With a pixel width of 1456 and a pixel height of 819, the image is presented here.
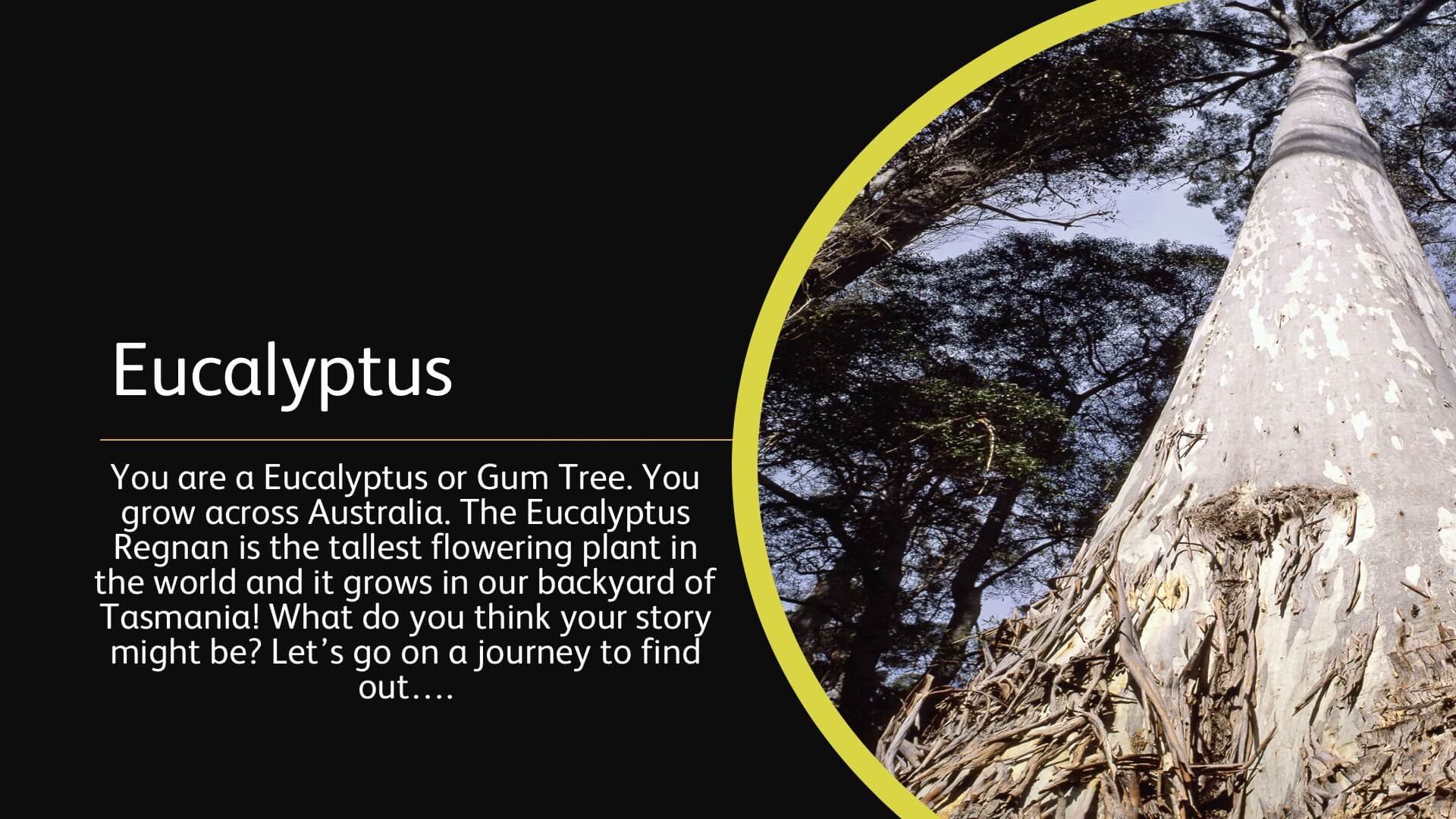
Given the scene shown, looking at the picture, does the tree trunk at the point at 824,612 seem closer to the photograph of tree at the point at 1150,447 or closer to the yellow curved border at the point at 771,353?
the photograph of tree at the point at 1150,447

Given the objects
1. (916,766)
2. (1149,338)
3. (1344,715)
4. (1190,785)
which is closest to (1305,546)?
(1344,715)

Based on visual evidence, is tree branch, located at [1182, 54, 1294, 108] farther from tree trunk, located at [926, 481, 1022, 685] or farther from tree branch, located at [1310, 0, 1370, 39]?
tree trunk, located at [926, 481, 1022, 685]

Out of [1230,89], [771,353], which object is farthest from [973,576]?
[771,353]

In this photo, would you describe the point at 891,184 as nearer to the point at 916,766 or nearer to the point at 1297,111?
the point at 1297,111

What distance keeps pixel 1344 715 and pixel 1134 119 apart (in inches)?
226

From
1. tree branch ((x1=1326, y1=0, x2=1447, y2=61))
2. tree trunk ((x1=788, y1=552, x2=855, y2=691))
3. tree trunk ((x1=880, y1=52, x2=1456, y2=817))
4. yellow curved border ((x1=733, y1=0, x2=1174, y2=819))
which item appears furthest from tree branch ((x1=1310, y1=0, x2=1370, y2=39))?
tree trunk ((x1=788, y1=552, x2=855, y2=691))

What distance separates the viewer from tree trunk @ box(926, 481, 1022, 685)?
22.3 feet

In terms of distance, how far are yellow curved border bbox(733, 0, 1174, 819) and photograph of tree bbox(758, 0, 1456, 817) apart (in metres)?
0.20

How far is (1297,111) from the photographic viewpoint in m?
4.87

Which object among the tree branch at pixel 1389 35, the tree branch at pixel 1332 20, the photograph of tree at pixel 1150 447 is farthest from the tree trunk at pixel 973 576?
the tree branch at pixel 1332 20

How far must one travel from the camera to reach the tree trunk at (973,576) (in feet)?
22.3

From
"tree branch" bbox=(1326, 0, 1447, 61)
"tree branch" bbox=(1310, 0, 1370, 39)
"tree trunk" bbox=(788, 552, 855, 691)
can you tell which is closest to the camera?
"tree branch" bbox=(1326, 0, 1447, 61)

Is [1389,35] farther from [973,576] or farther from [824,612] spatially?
[824,612]

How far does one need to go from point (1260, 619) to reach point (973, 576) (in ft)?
15.9
